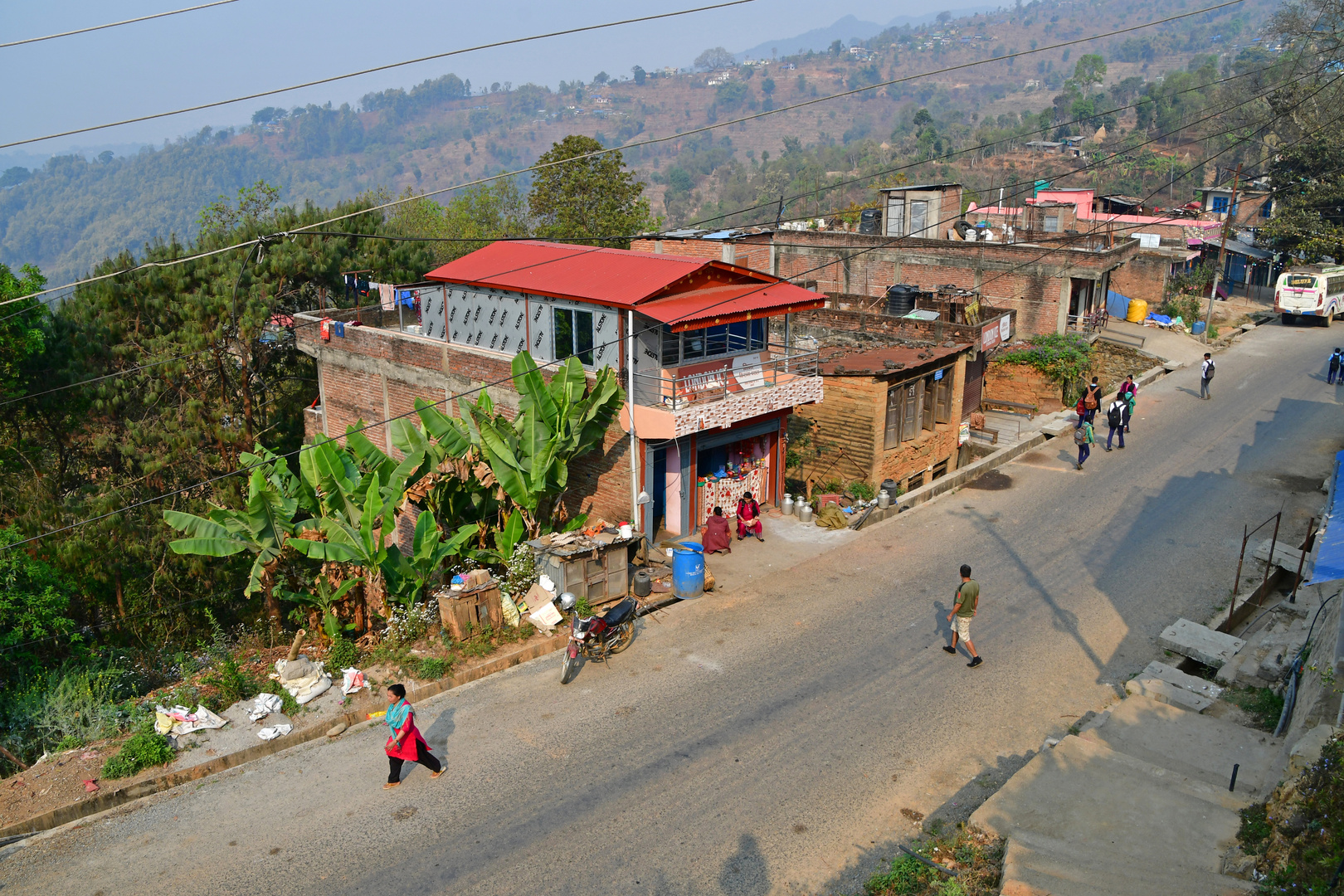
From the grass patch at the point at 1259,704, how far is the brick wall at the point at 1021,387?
1819 cm

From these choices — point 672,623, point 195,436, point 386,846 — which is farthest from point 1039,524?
point 195,436

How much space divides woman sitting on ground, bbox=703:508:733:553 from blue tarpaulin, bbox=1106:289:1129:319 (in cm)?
3074

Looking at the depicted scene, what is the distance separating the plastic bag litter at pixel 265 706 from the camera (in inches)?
507

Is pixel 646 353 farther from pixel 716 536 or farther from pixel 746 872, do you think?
pixel 746 872

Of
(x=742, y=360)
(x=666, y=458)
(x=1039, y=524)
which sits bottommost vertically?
(x=1039, y=524)

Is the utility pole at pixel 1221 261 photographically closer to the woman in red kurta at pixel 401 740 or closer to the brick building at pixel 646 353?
the brick building at pixel 646 353

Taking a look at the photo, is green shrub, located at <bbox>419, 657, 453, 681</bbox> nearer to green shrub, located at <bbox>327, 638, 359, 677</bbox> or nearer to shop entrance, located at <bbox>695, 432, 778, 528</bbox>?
green shrub, located at <bbox>327, 638, 359, 677</bbox>

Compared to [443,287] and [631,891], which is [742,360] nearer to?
[443,287]

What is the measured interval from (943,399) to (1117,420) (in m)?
5.19

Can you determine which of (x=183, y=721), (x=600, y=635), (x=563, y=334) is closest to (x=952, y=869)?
(x=600, y=635)

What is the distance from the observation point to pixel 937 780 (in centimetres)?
1162

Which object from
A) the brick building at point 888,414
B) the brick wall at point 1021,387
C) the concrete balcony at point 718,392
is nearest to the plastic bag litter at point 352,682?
the concrete balcony at point 718,392

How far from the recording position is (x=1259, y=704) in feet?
41.4

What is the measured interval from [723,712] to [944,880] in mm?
4198
